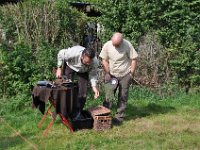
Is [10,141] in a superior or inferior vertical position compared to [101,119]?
inferior

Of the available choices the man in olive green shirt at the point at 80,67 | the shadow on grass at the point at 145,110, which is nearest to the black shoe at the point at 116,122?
the shadow on grass at the point at 145,110

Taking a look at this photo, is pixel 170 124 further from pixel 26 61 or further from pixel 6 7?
pixel 6 7

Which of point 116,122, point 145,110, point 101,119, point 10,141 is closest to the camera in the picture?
point 10,141

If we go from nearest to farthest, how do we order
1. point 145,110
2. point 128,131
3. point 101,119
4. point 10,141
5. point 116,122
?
point 10,141 < point 101,119 < point 128,131 < point 116,122 < point 145,110

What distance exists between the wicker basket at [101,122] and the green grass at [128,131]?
110 mm

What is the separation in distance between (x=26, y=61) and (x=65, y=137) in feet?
9.56

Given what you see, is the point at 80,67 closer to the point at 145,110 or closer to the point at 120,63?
the point at 120,63

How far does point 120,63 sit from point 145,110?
1.70 metres

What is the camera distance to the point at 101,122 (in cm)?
820

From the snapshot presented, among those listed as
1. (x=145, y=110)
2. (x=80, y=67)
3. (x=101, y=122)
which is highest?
(x=80, y=67)

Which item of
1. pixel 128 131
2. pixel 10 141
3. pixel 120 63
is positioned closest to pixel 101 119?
pixel 128 131

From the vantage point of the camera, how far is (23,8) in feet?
36.8

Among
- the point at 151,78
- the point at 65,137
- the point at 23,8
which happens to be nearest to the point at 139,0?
the point at 151,78

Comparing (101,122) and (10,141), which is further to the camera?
(101,122)
